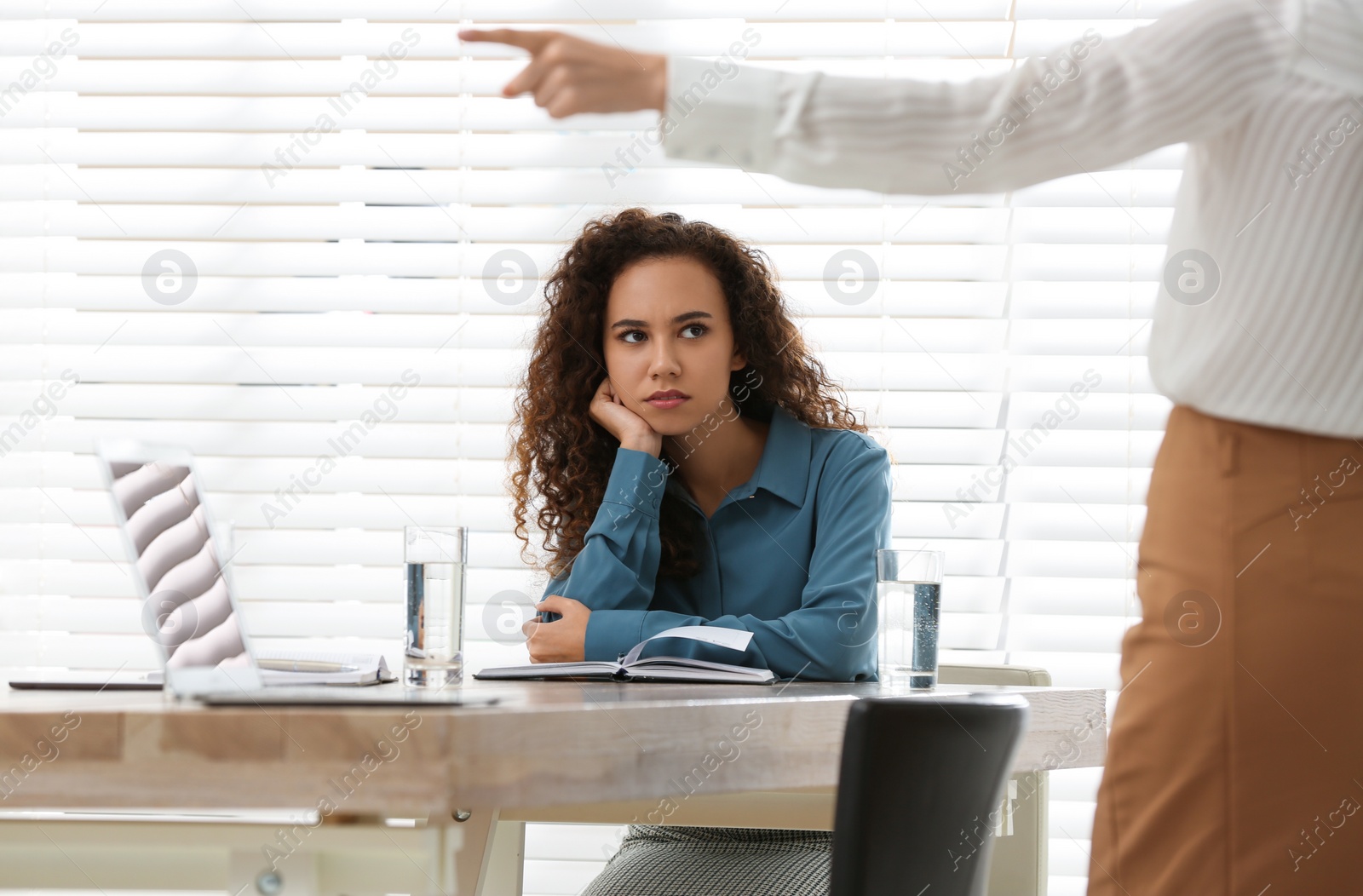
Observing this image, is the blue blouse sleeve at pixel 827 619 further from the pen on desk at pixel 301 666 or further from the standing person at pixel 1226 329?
the standing person at pixel 1226 329

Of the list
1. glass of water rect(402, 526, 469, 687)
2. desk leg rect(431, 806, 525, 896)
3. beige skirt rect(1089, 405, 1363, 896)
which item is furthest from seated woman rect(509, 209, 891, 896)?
beige skirt rect(1089, 405, 1363, 896)

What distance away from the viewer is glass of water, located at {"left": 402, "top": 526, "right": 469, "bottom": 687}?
1178 mm

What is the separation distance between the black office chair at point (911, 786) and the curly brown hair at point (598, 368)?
3.63 feet

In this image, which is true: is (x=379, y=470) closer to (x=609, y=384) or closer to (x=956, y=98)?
(x=609, y=384)

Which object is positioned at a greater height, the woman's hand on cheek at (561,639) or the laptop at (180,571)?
the laptop at (180,571)

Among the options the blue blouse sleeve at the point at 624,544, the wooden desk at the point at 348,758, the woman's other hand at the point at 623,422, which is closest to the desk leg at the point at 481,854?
the wooden desk at the point at 348,758

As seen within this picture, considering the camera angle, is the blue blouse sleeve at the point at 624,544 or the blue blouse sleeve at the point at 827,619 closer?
the blue blouse sleeve at the point at 827,619

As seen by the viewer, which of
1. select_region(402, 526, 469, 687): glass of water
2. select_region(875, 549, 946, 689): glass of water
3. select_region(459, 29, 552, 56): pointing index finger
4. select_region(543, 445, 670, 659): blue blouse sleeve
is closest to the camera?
select_region(459, 29, 552, 56): pointing index finger

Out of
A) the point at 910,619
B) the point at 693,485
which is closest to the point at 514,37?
the point at 910,619

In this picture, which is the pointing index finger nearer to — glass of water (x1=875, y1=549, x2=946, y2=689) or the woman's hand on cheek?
glass of water (x1=875, y1=549, x2=946, y2=689)

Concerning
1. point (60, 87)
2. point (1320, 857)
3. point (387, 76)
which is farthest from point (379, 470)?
point (1320, 857)

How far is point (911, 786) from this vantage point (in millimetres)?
868

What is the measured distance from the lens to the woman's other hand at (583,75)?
0.71 m

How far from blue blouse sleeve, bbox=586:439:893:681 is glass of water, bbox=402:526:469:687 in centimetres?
33
